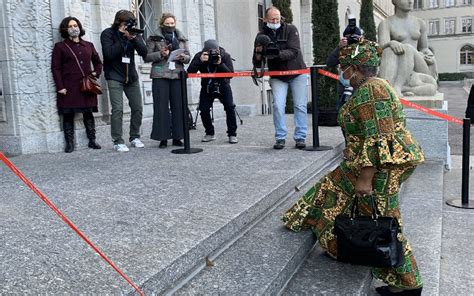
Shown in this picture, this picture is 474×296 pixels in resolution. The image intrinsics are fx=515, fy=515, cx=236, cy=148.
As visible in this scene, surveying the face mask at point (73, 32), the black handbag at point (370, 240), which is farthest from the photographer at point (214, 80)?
the black handbag at point (370, 240)

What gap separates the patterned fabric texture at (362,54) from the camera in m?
3.24

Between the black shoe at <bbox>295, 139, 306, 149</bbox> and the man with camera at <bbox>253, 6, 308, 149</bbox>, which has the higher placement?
the man with camera at <bbox>253, 6, 308, 149</bbox>

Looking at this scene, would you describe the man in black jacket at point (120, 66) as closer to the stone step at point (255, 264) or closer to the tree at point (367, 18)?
the stone step at point (255, 264)

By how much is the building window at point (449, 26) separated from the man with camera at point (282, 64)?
64394 mm

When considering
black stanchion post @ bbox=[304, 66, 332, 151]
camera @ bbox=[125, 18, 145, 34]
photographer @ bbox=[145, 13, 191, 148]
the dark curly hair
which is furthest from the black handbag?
the dark curly hair

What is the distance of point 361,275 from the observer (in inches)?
129

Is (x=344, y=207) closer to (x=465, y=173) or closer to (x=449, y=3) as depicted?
(x=465, y=173)

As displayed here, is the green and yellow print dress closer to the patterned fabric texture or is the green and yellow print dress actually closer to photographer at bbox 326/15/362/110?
the patterned fabric texture

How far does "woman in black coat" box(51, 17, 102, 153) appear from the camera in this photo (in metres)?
7.00

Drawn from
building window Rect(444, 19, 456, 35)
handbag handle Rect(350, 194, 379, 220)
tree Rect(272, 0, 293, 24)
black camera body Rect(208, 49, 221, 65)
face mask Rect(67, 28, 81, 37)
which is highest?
building window Rect(444, 19, 456, 35)

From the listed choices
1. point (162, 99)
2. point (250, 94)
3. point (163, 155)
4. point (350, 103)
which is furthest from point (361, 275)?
point (250, 94)

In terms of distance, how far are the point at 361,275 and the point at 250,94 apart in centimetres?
1092

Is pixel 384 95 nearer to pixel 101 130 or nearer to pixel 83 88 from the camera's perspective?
pixel 83 88

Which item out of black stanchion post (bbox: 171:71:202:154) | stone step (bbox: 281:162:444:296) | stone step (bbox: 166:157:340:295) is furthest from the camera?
black stanchion post (bbox: 171:71:202:154)
